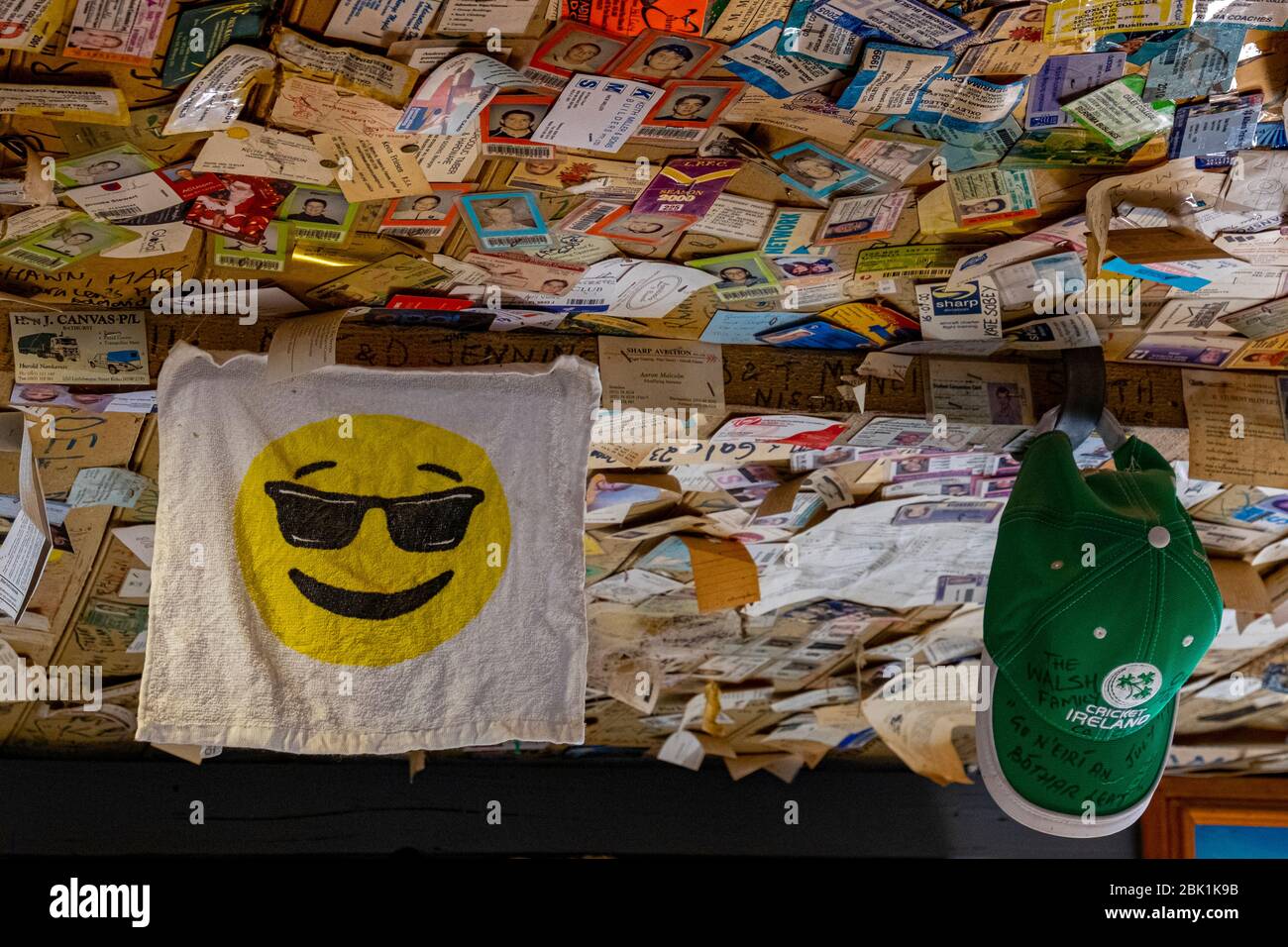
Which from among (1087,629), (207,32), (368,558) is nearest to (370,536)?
(368,558)

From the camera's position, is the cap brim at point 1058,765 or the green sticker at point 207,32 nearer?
the green sticker at point 207,32

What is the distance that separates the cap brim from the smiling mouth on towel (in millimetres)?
818

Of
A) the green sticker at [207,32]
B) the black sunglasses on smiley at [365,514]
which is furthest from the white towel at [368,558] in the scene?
the green sticker at [207,32]

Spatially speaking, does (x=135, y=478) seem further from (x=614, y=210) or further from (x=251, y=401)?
(x=614, y=210)

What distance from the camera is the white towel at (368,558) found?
5.39 ft

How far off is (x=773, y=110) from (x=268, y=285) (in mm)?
703

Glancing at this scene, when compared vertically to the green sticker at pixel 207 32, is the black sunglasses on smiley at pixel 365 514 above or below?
below

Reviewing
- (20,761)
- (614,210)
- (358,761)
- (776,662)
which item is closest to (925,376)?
(614,210)

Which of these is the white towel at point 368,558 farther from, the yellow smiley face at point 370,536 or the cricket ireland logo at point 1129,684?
the cricket ireland logo at point 1129,684

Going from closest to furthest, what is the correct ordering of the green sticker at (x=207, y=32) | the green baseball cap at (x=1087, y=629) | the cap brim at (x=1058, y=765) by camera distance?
the green sticker at (x=207, y=32)
the green baseball cap at (x=1087, y=629)
the cap brim at (x=1058, y=765)

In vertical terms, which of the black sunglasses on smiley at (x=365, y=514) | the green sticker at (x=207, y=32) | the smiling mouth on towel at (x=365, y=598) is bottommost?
the smiling mouth on towel at (x=365, y=598)

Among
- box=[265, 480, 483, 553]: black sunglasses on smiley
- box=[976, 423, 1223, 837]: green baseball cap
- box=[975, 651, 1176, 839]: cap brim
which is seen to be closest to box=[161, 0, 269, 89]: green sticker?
box=[265, 480, 483, 553]: black sunglasses on smiley

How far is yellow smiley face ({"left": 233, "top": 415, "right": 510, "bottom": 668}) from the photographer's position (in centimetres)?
166

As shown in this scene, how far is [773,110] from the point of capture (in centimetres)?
132
